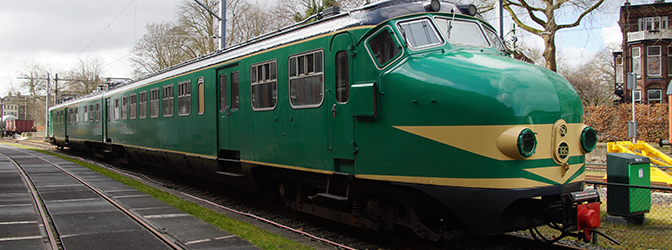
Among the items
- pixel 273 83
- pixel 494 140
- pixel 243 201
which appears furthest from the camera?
pixel 243 201

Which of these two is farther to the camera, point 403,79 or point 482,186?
point 403,79

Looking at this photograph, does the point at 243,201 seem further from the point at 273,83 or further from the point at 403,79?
the point at 403,79

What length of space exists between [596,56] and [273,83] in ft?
210

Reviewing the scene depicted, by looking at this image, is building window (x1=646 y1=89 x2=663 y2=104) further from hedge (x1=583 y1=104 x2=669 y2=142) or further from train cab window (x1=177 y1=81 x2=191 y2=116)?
train cab window (x1=177 y1=81 x2=191 y2=116)

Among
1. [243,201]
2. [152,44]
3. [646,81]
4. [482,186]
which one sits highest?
[152,44]

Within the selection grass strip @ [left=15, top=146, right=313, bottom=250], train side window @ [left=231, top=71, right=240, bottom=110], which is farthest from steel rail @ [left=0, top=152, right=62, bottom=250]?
train side window @ [left=231, top=71, right=240, bottom=110]

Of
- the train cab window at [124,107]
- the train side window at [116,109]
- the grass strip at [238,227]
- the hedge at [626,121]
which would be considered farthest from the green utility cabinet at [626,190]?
the train side window at [116,109]

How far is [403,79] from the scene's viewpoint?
5.89m

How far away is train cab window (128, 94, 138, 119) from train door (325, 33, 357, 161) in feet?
37.3

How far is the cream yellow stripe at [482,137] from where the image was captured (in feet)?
17.2

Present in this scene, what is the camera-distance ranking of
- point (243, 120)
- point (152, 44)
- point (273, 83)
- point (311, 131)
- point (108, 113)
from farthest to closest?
point (152, 44) → point (108, 113) → point (243, 120) → point (273, 83) → point (311, 131)

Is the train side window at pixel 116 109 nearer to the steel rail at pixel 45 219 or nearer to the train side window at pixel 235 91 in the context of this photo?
the steel rail at pixel 45 219

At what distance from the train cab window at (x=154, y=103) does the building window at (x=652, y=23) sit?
132ft

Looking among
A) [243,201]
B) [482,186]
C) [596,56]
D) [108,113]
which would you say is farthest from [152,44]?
[596,56]
